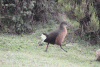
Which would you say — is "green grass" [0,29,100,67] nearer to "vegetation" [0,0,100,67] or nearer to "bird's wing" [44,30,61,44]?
"vegetation" [0,0,100,67]

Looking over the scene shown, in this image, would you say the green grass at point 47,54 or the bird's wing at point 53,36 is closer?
the green grass at point 47,54

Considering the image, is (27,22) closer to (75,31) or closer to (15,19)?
(15,19)

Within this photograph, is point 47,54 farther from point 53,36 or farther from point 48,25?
point 48,25

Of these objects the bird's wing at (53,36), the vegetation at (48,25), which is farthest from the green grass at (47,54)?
the bird's wing at (53,36)

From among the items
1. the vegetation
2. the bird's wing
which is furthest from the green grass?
the bird's wing

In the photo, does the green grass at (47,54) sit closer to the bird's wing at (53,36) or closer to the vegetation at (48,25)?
the vegetation at (48,25)

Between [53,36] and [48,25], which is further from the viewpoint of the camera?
[48,25]

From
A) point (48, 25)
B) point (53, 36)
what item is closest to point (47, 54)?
point (53, 36)

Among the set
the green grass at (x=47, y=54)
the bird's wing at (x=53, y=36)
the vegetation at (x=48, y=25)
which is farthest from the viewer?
the vegetation at (x=48, y=25)

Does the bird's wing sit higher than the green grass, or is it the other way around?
the bird's wing

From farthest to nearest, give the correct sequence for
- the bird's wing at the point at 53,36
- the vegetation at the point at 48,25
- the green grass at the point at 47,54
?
the vegetation at the point at 48,25 < the bird's wing at the point at 53,36 < the green grass at the point at 47,54

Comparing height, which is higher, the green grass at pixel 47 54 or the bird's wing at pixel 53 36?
the bird's wing at pixel 53 36

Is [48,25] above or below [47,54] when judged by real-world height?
below

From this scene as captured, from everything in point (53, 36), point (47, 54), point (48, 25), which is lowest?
point (48, 25)
